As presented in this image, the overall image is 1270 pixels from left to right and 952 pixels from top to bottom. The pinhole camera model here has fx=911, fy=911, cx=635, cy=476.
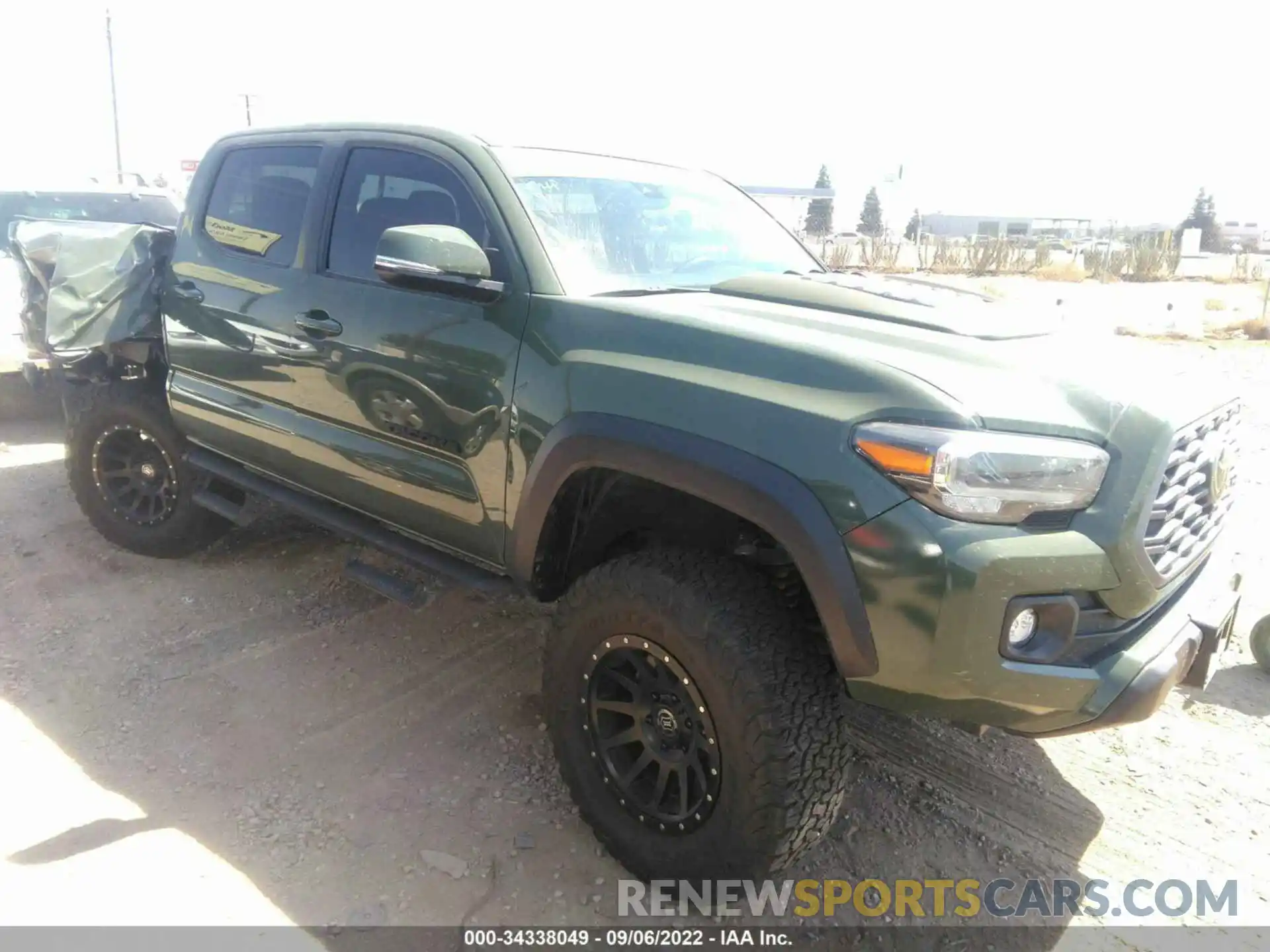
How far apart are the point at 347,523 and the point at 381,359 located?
0.76 metres

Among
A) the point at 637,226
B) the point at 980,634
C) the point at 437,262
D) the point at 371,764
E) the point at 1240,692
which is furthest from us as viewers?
the point at 1240,692

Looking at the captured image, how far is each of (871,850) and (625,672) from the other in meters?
0.92

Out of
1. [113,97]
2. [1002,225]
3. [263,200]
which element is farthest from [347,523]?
[1002,225]

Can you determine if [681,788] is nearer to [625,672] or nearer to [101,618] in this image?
[625,672]

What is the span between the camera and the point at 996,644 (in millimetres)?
1921

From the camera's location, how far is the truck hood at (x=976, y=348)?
6.71ft

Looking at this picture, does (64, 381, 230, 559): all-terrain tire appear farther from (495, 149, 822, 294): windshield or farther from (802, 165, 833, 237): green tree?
(802, 165, 833, 237): green tree

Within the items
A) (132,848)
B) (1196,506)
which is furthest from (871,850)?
(132,848)

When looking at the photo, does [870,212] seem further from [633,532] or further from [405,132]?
[633,532]

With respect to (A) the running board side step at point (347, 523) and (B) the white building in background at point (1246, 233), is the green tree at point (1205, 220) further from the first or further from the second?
(A) the running board side step at point (347, 523)

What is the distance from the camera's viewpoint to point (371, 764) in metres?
3.04

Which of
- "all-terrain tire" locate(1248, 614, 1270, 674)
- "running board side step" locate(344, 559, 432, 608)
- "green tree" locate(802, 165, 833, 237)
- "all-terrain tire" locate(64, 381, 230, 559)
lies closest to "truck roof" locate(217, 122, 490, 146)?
"all-terrain tire" locate(64, 381, 230, 559)

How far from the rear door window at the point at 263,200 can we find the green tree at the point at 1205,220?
73.4 meters

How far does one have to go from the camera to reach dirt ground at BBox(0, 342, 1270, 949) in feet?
8.18
